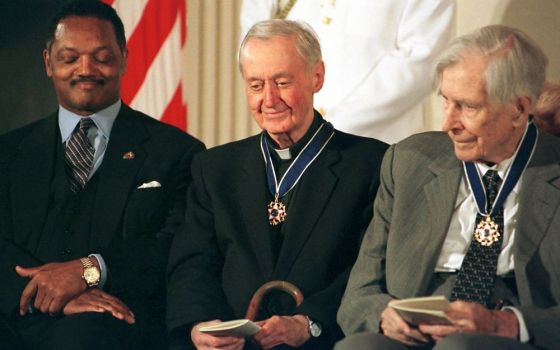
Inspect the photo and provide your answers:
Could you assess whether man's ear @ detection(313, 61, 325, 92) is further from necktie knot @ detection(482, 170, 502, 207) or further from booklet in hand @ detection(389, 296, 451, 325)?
booklet in hand @ detection(389, 296, 451, 325)

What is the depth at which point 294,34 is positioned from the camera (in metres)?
4.05

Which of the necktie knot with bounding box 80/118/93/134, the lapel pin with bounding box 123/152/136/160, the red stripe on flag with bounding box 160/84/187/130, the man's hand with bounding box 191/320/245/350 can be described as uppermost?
the necktie knot with bounding box 80/118/93/134

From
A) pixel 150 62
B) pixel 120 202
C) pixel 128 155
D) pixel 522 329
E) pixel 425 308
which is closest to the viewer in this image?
pixel 425 308

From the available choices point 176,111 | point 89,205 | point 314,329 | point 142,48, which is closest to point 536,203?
point 314,329

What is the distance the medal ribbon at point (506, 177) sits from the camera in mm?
3525

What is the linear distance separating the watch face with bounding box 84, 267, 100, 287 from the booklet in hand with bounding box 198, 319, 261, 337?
67 cm

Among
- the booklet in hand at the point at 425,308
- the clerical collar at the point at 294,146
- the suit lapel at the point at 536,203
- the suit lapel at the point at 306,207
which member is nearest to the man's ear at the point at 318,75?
the clerical collar at the point at 294,146

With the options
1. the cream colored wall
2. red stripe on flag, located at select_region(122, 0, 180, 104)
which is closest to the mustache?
red stripe on flag, located at select_region(122, 0, 180, 104)

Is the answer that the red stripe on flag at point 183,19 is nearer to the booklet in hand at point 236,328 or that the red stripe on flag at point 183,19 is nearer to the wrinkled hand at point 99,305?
the wrinkled hand at point 99,305

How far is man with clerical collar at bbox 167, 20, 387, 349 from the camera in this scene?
12.8 ft

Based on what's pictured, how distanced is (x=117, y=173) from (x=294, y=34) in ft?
2.80

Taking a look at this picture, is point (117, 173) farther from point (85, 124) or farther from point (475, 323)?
point (475, 323)

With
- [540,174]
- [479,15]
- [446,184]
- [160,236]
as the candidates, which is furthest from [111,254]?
[479,15]

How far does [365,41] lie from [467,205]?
4.44 feet
